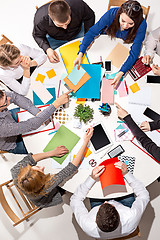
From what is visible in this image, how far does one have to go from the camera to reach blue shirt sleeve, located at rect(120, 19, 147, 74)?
1.99 m

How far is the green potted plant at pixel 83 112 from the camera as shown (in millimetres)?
1900

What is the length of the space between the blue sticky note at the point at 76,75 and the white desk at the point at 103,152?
13cm

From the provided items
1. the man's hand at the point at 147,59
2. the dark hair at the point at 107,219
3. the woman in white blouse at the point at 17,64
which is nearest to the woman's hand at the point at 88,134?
the dark hair at the point at 107,219

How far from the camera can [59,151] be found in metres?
1.88

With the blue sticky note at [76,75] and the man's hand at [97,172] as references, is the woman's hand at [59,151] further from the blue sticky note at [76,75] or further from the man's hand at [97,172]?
the blue sticky note at [76,75]

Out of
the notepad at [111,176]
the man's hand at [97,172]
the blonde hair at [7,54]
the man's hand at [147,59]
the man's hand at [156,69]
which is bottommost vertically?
the notepad at [111,176]

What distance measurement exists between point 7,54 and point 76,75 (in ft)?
2.15

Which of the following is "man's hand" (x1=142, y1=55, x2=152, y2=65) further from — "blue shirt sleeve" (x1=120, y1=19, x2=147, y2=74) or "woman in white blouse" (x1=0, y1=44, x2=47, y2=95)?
"woman in white blouse" (x1=0, y1=44, x2=47, y2=95)

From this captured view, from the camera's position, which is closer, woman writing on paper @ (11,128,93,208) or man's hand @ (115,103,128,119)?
woman writing on paper @ (11,128,93,208)

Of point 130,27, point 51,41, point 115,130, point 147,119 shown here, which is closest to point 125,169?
point 115,130

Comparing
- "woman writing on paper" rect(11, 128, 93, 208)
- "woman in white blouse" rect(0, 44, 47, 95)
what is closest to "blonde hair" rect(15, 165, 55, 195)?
"woman writing on paper" rect(11, 128, 93, 208)

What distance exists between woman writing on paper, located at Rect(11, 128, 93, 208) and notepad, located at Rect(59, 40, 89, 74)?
2.18ft

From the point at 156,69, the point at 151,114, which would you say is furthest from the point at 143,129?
the point at 156,69

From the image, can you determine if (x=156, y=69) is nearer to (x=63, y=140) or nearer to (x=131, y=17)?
(x=131, y=17)
